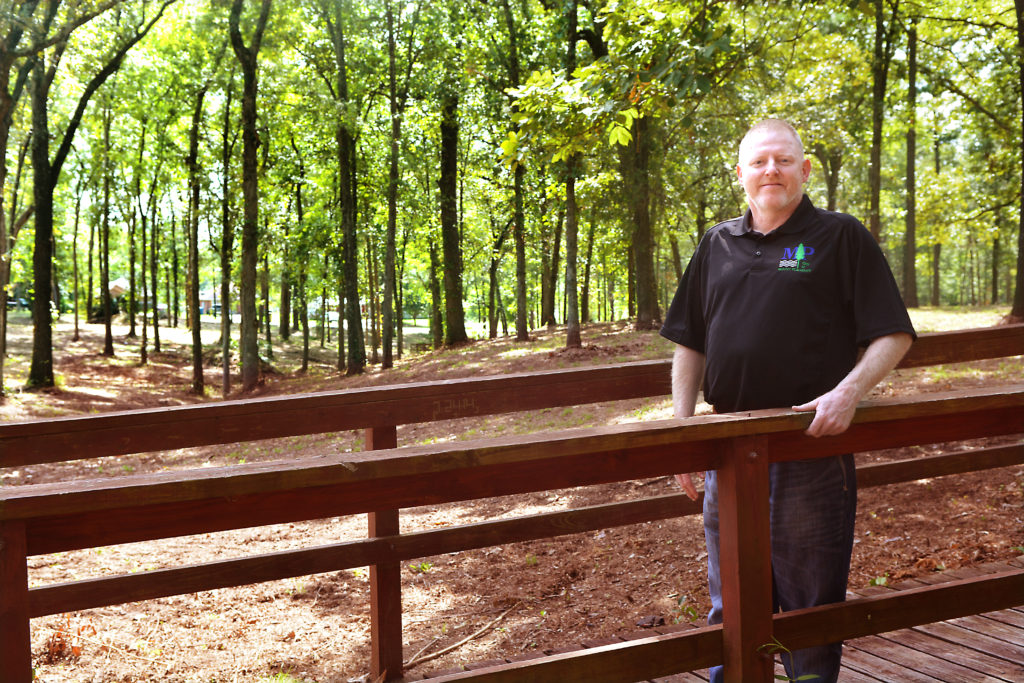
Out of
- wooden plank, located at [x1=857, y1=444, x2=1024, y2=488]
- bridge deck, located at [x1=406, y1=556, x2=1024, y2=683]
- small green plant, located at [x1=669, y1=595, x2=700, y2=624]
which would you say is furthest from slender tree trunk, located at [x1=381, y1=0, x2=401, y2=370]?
bridge deck, located at [x1=406, y1=556, x2=1024, y2=683]

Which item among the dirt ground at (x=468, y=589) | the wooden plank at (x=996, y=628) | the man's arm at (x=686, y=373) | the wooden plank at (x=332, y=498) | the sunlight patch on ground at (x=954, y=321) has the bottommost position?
the dirt ground at (x=468, y=589)

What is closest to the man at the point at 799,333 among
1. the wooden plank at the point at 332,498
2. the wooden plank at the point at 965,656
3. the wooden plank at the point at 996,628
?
the wooden plank at the point at 332,498

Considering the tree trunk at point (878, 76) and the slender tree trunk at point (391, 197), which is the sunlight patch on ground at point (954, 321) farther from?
the slender tree trunk at point (391, 197)

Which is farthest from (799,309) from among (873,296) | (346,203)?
(346,203)

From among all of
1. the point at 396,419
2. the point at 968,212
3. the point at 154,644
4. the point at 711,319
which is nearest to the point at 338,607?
the point at 154,644

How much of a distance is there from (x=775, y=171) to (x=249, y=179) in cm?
2069

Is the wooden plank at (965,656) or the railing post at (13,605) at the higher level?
the railing post at (13,605)

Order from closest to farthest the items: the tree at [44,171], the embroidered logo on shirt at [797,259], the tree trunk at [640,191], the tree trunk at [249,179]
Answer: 1. the embroidered logo on shirt at [797,259]
2. the tree trunk at [640,191]
3. the tree at [44,171]
4. the tree trunk at [249,179]

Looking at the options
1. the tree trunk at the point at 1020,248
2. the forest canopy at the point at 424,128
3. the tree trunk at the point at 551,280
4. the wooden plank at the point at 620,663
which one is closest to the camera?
the wooden plank at the point at 620,663

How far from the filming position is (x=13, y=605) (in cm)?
175

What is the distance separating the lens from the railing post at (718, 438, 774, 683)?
2334mm

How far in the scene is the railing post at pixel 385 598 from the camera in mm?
3828

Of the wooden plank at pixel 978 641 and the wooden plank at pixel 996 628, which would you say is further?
the wooden plank at pixel 996 628

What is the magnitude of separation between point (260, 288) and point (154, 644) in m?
35.5
